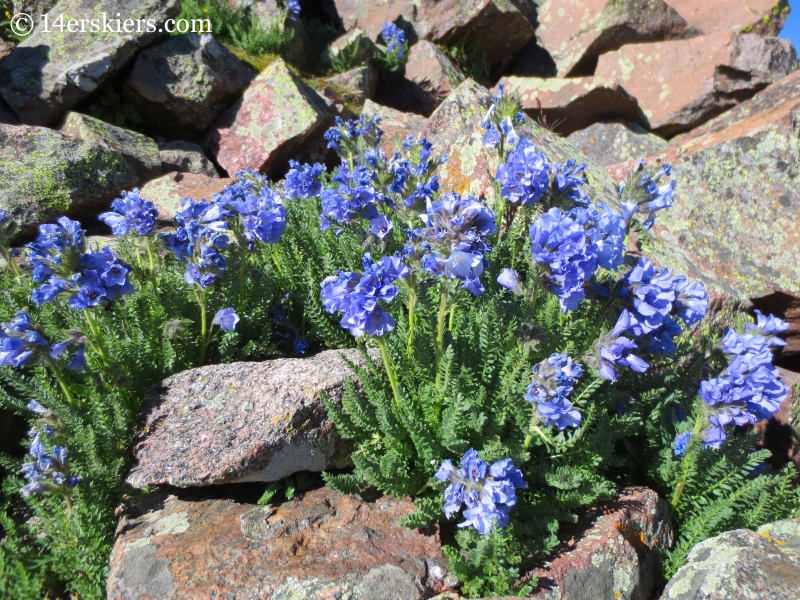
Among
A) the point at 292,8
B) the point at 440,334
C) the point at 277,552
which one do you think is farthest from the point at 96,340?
the point at 292,8

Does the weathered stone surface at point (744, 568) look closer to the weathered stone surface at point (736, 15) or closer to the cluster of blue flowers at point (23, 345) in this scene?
the cluster of blue flowers at point (23, 345)

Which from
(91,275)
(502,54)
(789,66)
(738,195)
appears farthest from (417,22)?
(91,275)

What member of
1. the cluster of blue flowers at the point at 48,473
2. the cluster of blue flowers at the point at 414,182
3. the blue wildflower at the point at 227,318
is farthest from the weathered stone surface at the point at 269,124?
the cluster of blue flowers at the point at 48,473

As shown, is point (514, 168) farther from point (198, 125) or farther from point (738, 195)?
point (198, 125)

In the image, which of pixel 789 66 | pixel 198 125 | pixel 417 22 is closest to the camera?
pixel 198 125

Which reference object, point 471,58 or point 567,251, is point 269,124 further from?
point 567,251
